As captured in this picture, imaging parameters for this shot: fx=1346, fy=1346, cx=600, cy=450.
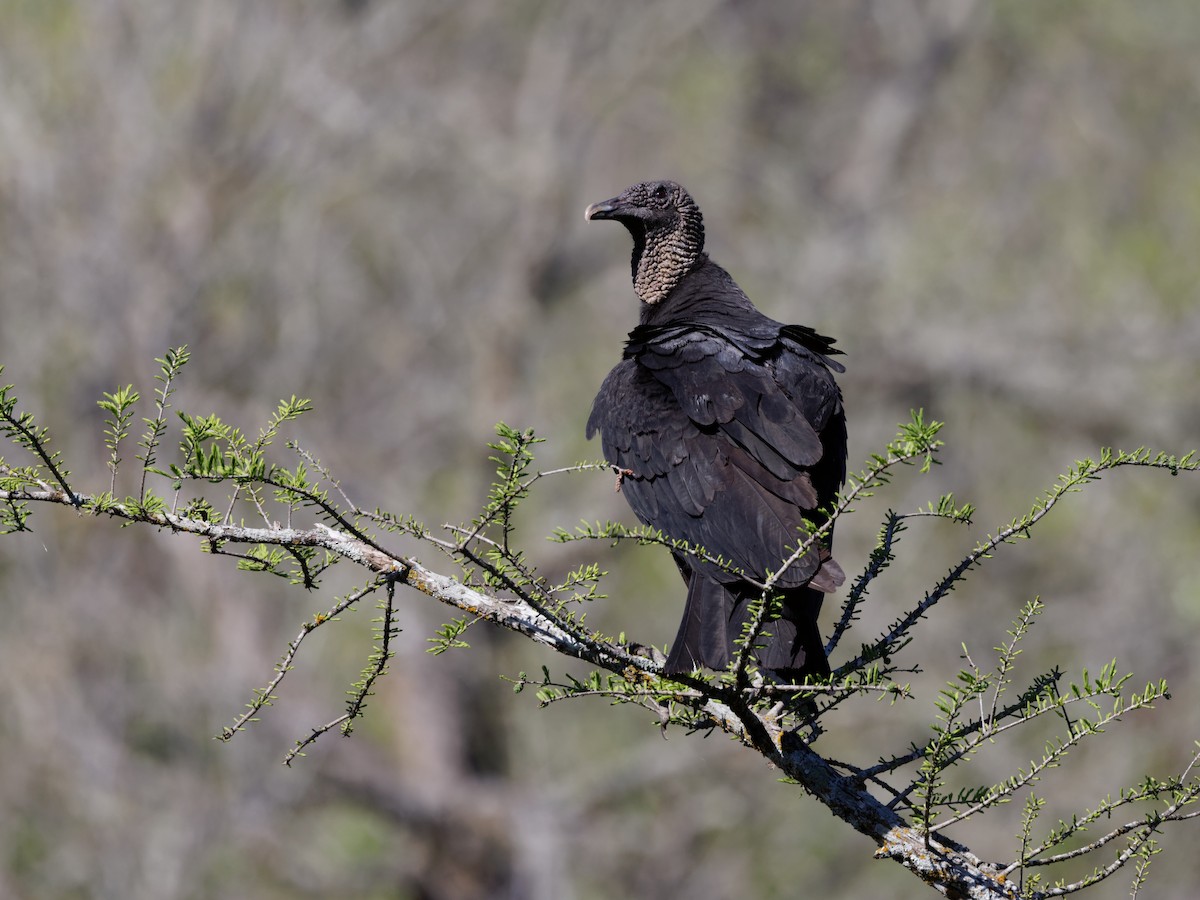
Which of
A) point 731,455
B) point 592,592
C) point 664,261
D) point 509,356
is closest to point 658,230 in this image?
point 664,261

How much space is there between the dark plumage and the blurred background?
18.2ft

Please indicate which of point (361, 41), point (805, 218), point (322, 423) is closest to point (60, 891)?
point (322, 423)

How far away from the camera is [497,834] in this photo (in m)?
10.9

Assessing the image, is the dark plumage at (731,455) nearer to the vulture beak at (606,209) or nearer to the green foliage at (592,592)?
the green foliage at (592,592)

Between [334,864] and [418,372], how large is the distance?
4238mm

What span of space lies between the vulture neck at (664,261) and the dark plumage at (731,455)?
1.85 ft

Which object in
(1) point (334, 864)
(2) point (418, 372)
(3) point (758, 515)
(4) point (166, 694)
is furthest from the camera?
(2) point (418, 372)

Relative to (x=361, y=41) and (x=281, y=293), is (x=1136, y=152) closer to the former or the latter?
(x=361, y=41)

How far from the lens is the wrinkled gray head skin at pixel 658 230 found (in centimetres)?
454

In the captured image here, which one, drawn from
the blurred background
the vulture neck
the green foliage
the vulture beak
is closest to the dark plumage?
the green foliage

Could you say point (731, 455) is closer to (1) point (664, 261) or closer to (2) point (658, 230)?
(1) point (664, 261)

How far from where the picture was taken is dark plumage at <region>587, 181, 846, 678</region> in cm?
279

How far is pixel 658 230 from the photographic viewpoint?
4.60 m

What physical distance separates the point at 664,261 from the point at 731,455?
4.77 feet
